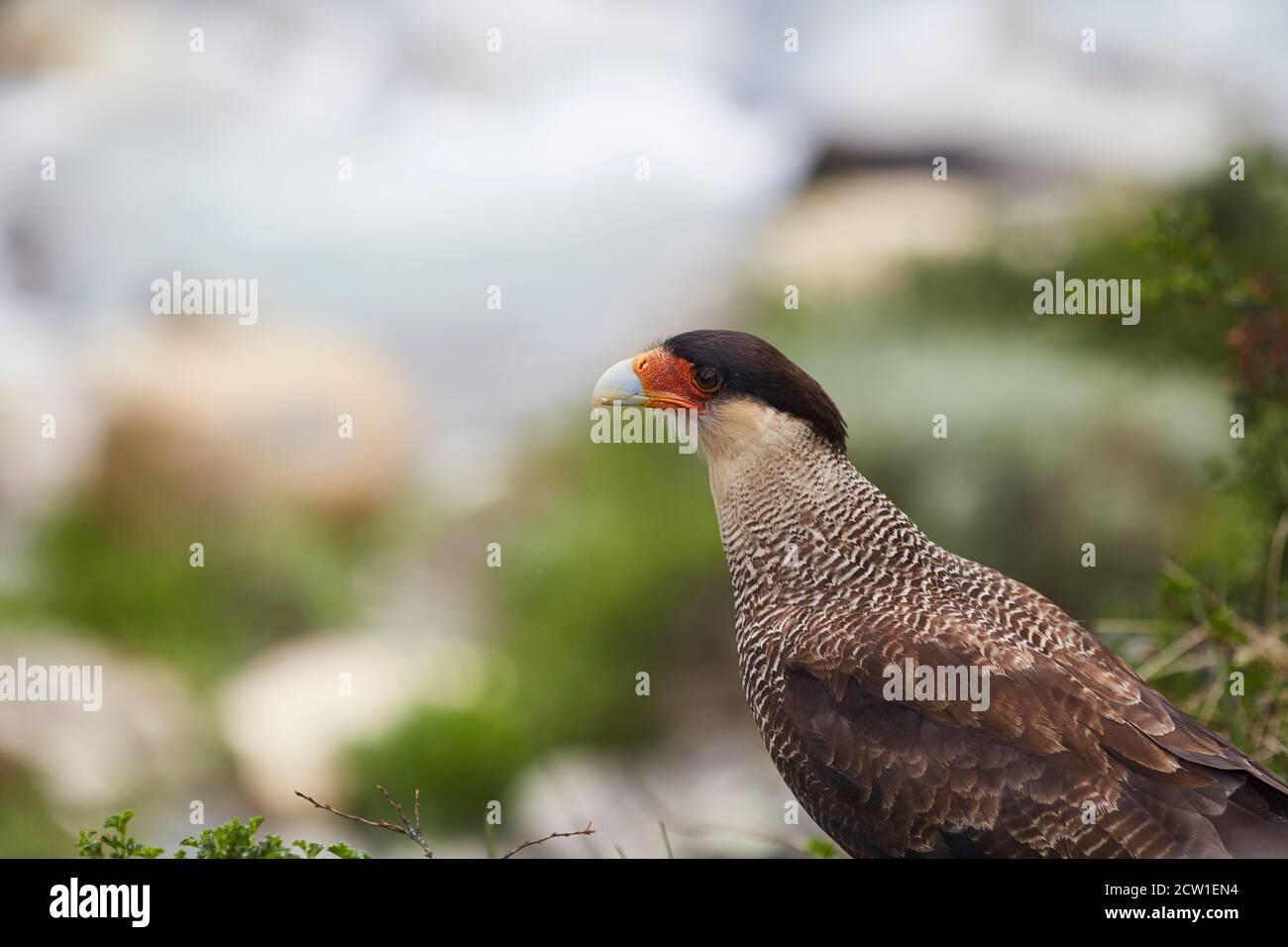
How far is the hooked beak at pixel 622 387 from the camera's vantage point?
160 inches

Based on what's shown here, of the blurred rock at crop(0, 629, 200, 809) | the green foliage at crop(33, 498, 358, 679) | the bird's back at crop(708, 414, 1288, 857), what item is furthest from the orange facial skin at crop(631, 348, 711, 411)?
the green foliage at crop(33, 498, 358, 679)

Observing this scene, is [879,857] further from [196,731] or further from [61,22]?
[61,22]

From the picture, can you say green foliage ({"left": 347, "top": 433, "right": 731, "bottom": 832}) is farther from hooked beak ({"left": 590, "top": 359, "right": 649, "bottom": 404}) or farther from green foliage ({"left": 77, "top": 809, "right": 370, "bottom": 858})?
green foliage ({"left": 77, "top": 809, "right": 370, "bottom": 858})

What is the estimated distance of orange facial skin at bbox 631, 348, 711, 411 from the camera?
4039 millimetres

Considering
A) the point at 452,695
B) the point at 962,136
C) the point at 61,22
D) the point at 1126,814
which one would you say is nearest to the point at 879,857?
the point at 1126,814

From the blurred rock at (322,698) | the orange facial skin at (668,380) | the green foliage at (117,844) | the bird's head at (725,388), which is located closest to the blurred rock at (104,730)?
the blurred rock at (322,698)

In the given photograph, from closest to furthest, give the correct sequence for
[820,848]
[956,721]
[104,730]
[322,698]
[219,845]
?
[219,845]
[956,721]
[820,848]
[104,730]
[322,698]

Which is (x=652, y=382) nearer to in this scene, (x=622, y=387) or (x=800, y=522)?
(x=622, y=387)

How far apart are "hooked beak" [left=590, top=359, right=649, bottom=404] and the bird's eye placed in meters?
0.16

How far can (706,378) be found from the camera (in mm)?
4020

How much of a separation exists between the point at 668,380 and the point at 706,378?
120 mm

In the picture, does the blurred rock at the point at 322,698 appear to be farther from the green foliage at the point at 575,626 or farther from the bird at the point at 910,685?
the bird at the point at 910,685

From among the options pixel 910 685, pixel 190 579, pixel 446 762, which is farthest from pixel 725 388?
pixel 190 579

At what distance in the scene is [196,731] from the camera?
898cm
